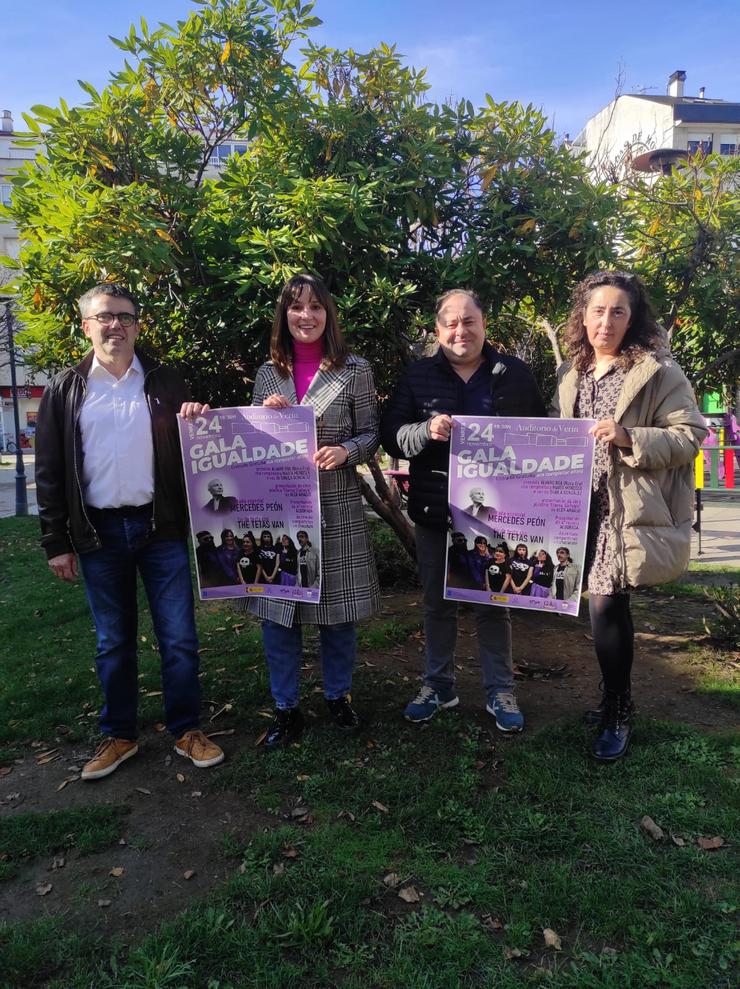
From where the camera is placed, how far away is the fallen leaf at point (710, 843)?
262 centimetres

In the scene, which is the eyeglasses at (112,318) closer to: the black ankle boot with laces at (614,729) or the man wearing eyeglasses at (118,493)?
the man wearing eyeglasses at (118,493)

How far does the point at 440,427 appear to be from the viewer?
3.12 meters

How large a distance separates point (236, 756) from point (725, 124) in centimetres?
4379

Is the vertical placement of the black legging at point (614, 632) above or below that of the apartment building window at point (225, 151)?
below

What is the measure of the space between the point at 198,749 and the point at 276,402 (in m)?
1.75

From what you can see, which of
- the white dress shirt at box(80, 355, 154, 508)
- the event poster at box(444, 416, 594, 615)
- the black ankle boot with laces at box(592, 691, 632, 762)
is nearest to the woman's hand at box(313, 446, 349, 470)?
the event poster at box(444, 416, 594, 615)

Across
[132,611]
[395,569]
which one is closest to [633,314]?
[132,611]

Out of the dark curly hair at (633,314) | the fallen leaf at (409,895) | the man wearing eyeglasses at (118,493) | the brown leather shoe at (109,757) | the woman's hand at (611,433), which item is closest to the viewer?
the fallen leaf at (409,895)

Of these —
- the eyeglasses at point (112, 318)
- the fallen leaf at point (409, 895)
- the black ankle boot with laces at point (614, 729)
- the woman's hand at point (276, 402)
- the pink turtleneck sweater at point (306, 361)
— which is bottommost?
the fallen leaf at point (409, 895)

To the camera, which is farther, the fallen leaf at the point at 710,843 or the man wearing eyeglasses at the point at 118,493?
the man wearing eyeglasses at the point at 118,493

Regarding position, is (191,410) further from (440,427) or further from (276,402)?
(440,427)

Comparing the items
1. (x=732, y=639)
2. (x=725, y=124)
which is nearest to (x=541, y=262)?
(x=732, y=639)

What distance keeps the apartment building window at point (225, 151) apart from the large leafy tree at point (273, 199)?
20cm


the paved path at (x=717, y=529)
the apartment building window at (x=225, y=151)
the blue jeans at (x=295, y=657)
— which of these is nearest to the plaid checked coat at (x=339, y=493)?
the blue jeans at (x=295, y=657)
